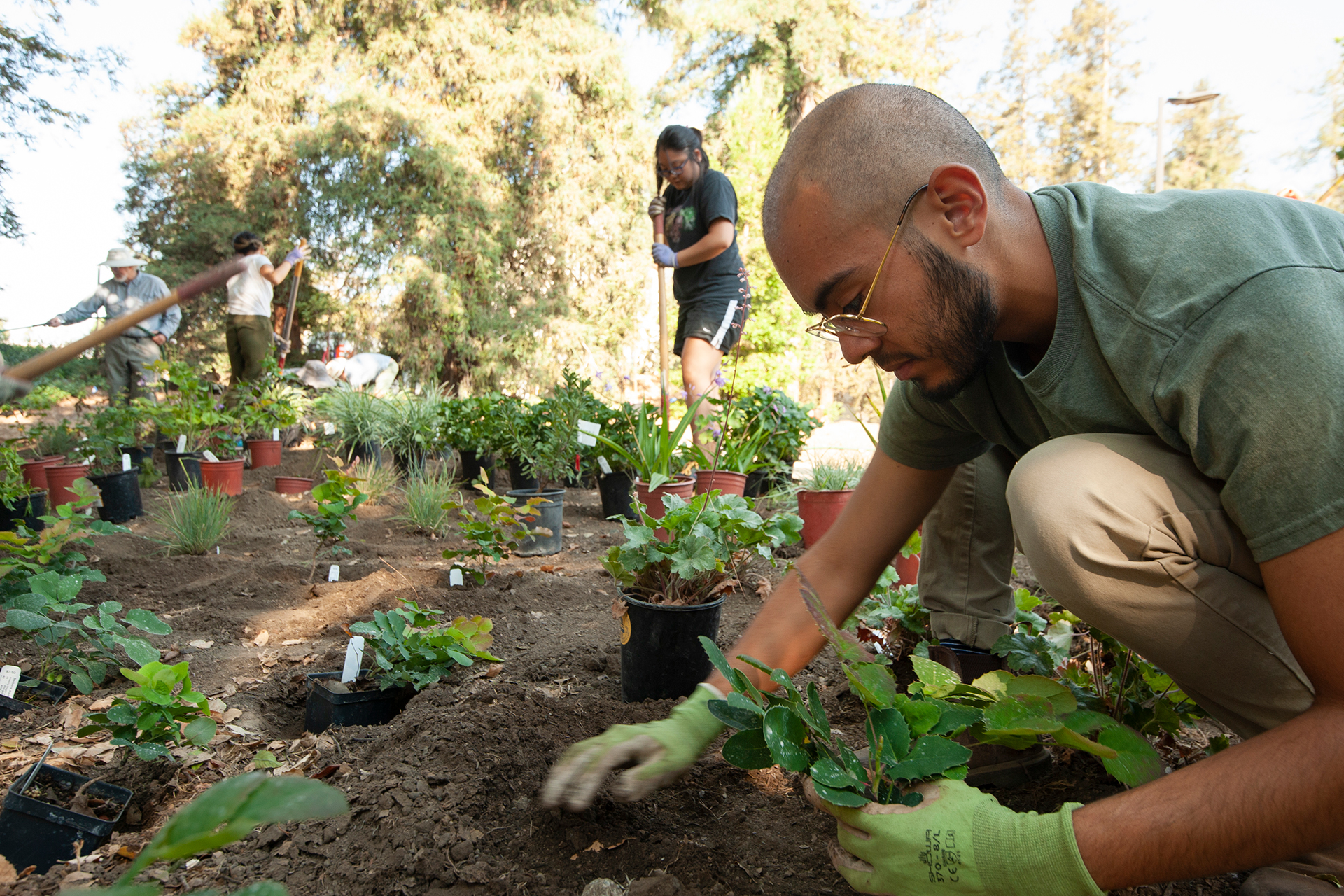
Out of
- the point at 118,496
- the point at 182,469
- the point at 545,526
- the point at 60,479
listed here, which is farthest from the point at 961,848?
the point at 182,469

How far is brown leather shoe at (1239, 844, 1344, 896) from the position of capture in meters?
1.08

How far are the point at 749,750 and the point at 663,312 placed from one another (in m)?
3.68

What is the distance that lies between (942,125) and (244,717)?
2.07m

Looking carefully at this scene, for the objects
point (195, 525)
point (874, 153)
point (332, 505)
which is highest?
point (874, 153)

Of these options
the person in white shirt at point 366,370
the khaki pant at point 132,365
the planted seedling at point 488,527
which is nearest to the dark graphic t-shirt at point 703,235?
the planted seedling at point 488,527

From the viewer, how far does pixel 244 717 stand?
193cm

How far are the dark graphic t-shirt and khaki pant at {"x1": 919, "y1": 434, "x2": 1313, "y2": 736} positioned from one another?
11.1ft

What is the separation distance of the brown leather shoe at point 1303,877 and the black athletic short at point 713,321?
365 centimetres

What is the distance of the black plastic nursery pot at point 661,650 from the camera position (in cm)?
185

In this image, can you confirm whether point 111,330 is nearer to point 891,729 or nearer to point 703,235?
point 891,729

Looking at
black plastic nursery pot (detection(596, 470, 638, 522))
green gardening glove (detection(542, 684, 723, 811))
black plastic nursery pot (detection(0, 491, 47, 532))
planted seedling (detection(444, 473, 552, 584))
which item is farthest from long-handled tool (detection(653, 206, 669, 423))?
black plastic nursery pot (detection(0, 491, 47, 532))

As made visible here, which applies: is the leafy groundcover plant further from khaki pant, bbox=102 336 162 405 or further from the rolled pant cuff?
khaki pant, bbox=102 336 162 405

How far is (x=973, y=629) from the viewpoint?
67.9 inches

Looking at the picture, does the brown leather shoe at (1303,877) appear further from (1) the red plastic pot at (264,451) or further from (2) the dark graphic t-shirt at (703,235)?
(1) the red plastic pot at (264,451)
